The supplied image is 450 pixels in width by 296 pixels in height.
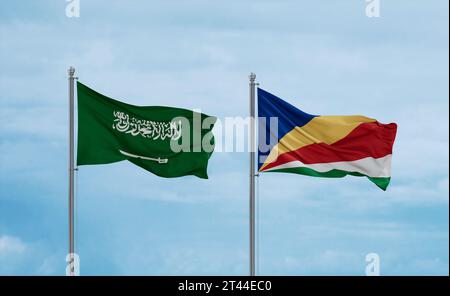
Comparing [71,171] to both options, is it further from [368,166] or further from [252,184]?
[368,166]

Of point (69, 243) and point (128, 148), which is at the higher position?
point (128, 148)

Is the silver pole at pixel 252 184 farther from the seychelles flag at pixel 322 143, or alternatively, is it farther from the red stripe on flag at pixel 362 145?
the red stripe on flag at pixel 362 145

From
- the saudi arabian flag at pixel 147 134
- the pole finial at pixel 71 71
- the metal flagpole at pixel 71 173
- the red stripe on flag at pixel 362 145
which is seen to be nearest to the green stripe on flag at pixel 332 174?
the red stripe on flag at pixel 362 145

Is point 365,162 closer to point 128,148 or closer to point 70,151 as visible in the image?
point 128,148

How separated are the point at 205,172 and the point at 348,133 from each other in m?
4.64

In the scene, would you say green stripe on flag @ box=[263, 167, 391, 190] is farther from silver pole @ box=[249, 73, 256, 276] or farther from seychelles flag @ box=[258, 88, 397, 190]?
silver pole @ box=[249, 73, 256, 276]

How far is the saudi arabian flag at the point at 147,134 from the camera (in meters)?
26.0

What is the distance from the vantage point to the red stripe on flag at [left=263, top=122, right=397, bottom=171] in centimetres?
2695

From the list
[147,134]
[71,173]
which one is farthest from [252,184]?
[71,173]

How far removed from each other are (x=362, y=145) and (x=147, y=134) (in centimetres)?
663

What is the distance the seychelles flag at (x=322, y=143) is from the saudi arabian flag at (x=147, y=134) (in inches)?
68.9

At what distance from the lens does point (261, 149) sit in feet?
85.2
